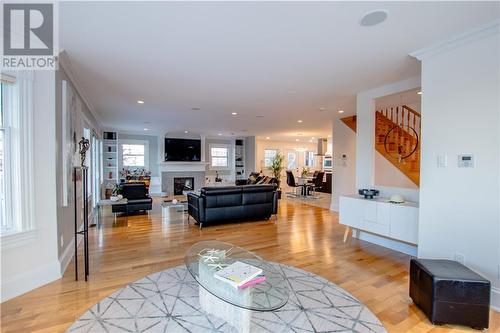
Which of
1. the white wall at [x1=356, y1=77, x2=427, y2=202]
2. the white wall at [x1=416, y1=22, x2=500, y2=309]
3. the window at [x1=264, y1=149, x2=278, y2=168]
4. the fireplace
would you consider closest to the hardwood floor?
the white wall at [x1=416, y1=22, x2=500, y2=309]

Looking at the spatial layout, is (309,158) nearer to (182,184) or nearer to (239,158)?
(239,158)

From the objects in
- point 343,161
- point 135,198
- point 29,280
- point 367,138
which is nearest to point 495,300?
point 367,138

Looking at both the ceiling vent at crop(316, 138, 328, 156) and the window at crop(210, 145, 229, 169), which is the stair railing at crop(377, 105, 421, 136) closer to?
the ceiling vent at crop(316, 138, 328, 156)

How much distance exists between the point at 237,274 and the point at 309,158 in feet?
43.3

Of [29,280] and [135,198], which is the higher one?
[135,198]

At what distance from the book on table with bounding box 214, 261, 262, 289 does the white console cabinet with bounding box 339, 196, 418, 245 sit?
7.60 feet

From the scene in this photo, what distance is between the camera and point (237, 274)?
196 centimetres

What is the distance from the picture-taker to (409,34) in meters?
2.42

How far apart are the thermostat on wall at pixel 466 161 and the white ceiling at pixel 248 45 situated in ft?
3.90

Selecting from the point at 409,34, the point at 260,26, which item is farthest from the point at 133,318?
the point at 409,34

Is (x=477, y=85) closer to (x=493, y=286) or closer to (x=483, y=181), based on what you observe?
(x=483, y=181)

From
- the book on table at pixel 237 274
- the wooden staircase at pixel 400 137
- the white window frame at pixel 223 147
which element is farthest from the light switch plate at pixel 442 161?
the white window frame at pixel 223 147

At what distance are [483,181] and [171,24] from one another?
10.6 feet

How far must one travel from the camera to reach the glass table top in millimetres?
1796
